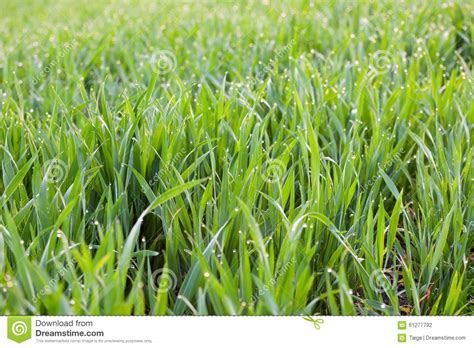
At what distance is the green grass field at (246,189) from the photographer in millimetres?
1261

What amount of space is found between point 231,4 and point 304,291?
10.9 ft

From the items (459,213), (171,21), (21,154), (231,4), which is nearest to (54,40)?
(171,21)

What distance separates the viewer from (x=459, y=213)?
4.99 ft

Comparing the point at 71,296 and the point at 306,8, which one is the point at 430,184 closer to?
the point at 71,296
